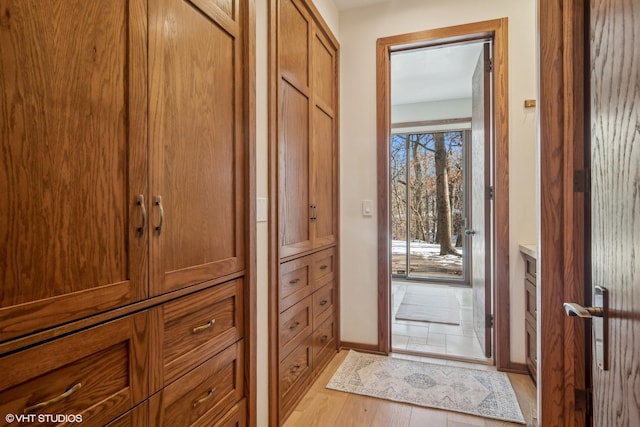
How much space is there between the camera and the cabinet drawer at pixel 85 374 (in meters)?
0.67

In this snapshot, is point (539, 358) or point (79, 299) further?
point (539, 358)

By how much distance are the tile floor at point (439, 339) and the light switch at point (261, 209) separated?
5.81 ft

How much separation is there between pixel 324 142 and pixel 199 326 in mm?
1667

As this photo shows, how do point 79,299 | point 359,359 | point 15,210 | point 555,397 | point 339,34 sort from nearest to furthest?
point 15,210
point 79,299
point 555,397
point 359,359
point 339,34

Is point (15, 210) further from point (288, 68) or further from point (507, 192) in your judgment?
point (507, 192)

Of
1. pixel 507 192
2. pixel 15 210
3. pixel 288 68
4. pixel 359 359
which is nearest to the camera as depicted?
pixel 15 210

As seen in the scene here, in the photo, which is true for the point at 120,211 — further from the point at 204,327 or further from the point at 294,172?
the point at 294,172

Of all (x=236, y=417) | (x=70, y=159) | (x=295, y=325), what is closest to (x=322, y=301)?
(x=295, y=325)

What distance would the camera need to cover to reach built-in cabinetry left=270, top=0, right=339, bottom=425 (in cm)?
172

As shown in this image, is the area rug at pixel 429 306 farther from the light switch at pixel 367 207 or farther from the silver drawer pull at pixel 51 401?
the silver drawer pull at pixel 51 401

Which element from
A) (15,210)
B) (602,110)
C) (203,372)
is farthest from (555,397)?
(15,210)

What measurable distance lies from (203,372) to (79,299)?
556 millimetres

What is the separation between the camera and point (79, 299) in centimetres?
77

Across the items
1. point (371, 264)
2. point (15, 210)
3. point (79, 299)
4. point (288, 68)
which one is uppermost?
point (288, 68)
